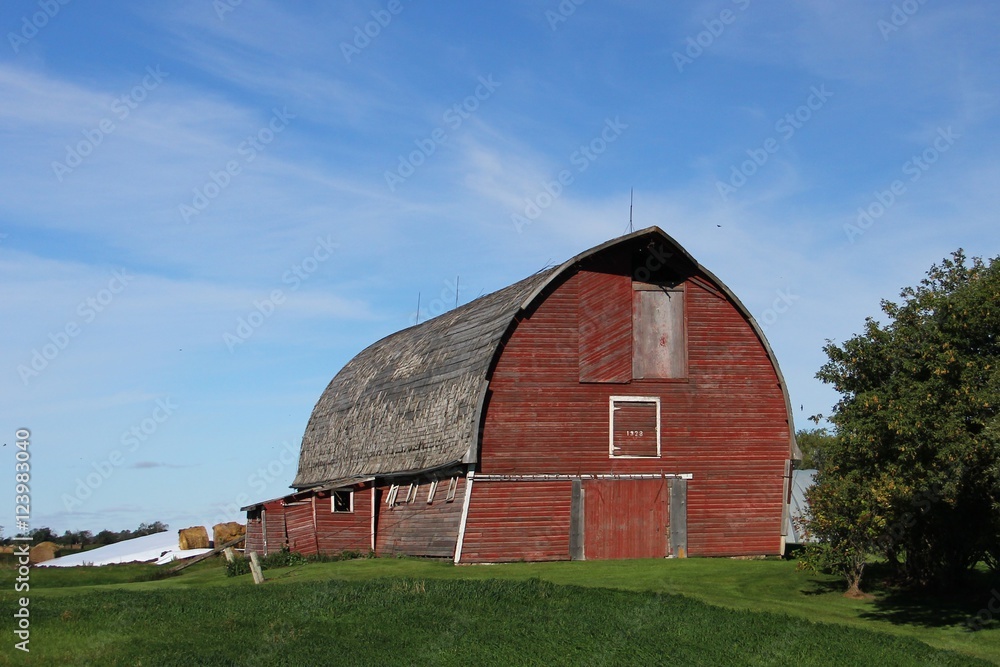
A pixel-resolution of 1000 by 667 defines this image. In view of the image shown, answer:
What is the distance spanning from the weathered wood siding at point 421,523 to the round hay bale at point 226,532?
16.9m

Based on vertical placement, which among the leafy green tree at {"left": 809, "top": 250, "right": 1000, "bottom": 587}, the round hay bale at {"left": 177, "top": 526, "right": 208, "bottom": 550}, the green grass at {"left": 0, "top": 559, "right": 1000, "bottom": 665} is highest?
the leafy green tree at {"left": 809, "top": 250, "right": 1000, "bottom": 587}

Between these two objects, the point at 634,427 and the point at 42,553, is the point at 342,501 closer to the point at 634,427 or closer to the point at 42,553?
the point at 634,427

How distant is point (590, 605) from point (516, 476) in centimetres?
1069

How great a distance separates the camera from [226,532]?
51125 millimetres

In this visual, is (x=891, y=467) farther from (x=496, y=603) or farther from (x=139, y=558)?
(x=139, y=558)

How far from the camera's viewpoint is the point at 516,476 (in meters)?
31.4

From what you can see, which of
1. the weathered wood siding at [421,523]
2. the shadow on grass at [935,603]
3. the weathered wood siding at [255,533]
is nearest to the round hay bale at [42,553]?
the weathered wood siding at [255,533]

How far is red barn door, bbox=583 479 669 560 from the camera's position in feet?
104

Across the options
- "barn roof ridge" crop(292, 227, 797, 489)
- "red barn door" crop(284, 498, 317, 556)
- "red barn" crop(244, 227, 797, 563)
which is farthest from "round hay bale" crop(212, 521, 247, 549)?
"red barn" crop(244, 227, 797, 563)

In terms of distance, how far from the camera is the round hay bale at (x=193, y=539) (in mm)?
48594

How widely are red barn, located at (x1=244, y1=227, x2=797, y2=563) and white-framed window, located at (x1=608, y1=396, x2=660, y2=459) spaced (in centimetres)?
4

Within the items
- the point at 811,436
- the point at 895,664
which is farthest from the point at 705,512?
the point at 811,436

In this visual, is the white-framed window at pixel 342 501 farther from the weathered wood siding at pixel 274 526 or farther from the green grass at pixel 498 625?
the green grass at pixel 498 625

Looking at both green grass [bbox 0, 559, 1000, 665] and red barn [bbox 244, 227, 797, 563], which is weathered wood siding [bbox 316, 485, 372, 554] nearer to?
red barn [bbox 244, 227, 797, 563]
